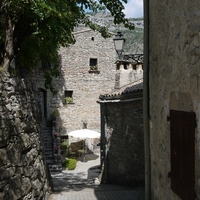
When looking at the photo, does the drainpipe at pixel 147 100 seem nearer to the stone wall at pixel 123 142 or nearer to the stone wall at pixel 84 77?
the stone wall at pixel 123 142

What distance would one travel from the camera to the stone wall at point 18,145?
5.74 metres

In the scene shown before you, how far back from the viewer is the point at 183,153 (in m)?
3.60

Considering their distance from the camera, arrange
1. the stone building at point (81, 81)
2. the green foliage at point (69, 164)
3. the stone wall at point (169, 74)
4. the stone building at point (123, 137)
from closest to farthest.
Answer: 1. the stone wall at point (169, 74)
2. the stone building at point (123, 137)
3. the green foliage at point (69, 164)
4. the stone building at point (81, 81)

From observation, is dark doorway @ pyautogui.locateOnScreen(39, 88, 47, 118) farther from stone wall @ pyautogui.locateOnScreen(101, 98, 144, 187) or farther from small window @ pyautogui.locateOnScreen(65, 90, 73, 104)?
stone wall @ pyautogui.locateOnScreen(101, 98, 144, 187)

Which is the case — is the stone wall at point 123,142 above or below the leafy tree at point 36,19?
below

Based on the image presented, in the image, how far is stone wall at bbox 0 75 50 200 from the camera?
574 centimetres

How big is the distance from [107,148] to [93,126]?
9237 millimetres

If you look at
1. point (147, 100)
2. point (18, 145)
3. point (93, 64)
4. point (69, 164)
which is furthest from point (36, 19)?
point (93, 64)

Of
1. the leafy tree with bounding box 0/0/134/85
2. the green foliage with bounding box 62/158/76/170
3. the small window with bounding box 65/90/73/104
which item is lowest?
the green foliage with bounding box 62/158/76/170

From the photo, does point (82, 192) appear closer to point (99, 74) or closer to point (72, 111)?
point (72, 111)

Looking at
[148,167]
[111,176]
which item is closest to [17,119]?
[148,167]

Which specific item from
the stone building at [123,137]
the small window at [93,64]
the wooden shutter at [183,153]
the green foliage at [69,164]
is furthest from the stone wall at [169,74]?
the small window at [93,64]

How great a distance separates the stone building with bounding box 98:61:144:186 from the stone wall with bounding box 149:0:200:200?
4.59 metres

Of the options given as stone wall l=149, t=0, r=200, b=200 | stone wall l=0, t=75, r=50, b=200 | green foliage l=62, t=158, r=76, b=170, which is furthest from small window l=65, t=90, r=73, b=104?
stone wall l=149, t=0, r=200, b=200
